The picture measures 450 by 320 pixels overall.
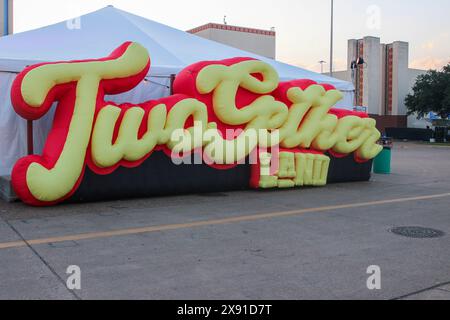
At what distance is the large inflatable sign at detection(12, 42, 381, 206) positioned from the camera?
26.6ft

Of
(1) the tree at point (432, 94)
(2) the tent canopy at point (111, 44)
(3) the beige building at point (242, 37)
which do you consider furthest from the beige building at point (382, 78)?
(2) the tent canopy at point (111, 44)

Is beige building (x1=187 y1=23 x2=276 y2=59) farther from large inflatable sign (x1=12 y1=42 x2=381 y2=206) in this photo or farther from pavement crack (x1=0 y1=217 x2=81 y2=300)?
pavement crack (x1=0 y1=217 x2=81 y2=300)

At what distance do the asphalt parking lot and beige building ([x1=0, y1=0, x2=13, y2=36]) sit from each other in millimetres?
14782

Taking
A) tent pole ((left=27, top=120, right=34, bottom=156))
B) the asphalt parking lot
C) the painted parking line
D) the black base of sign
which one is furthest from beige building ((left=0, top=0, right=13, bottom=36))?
the painted parking line

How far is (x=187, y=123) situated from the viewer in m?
9.55

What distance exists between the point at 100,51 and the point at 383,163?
9003 mm

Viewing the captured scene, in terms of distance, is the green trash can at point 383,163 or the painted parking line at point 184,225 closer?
the painted parking line at point 184,225

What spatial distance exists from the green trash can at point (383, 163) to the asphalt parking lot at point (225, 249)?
5.31m

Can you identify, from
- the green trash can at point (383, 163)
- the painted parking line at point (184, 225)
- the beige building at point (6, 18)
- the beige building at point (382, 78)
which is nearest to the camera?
the painted parking line at point (184, 225)

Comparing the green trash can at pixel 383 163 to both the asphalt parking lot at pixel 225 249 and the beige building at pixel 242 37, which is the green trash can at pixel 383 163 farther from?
the beige building at pixel 242 37

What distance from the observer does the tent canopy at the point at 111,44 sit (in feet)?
33.0

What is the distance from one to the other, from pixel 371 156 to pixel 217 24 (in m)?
21.6
